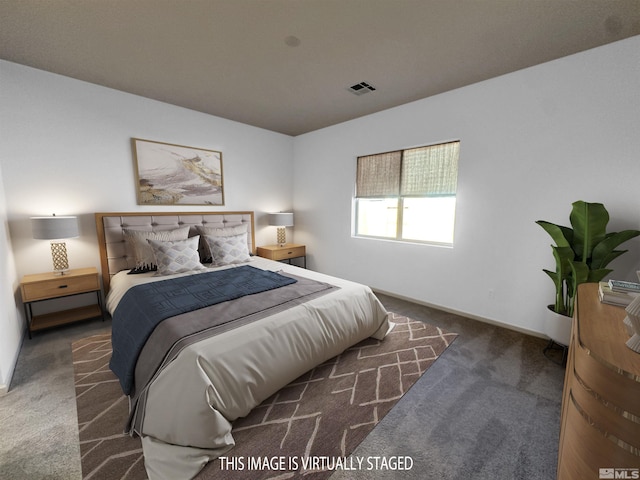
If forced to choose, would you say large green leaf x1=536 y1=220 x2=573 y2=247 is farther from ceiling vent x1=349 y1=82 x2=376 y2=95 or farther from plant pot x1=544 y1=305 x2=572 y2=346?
ceiling vent x1=349 y1=82 x2=376 y2=95

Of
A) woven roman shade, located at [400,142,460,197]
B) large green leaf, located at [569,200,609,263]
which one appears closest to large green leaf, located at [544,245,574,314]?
large green leaf, located at [569,200,609,263]

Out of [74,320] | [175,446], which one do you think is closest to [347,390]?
[175,446]

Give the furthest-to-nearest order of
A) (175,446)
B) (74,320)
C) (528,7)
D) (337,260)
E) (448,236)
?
(337,260) < (448,236) < (74,320) < (528,7) < (175,446)

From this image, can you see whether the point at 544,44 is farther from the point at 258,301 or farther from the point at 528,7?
the point at 258,301

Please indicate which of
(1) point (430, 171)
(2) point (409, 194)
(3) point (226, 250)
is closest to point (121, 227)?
(3) point (226, 250)

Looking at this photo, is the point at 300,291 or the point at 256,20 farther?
the point at 300,291

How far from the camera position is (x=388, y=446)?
4.94 feet

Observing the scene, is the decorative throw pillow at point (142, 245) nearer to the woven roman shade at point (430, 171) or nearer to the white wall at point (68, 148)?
the white wall at point (68, 148)

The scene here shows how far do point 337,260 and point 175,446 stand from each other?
3.37 meters

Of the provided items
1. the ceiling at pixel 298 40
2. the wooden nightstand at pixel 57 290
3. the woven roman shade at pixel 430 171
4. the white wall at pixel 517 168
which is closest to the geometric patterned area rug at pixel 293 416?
the wooden nightstand at pixel 57 290

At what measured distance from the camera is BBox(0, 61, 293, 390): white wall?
8.50 feet

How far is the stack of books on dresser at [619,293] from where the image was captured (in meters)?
1.27

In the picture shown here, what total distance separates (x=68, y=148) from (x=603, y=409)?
14.5 ft

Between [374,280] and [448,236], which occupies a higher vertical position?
[448,236]
